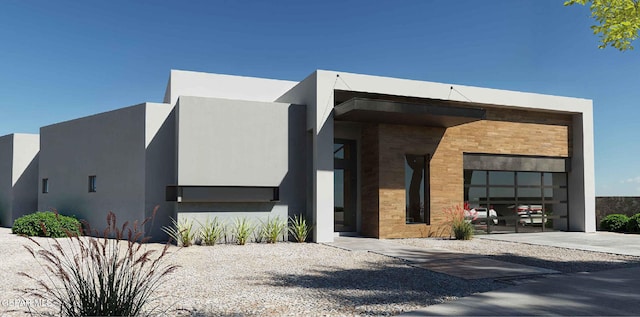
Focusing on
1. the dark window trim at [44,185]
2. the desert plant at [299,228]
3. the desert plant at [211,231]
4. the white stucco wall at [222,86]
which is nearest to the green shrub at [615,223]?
the desert plant at [299,228]

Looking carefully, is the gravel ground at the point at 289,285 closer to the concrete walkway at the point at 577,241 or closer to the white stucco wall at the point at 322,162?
the white stucco wall at the point at 322,162

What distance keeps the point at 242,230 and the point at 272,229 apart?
92 cm

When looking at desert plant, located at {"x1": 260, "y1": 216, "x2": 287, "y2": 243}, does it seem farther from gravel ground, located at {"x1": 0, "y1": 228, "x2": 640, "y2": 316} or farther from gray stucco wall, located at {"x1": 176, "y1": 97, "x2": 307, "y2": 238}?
gravel ground, located at {"x1": 0, "y1": 228, "x2": 640, "y2": 316}

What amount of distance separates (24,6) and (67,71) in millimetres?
3611

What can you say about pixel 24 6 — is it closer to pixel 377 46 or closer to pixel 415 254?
pixel 377 46

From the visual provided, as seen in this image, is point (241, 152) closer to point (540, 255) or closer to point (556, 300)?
point (540, 255)

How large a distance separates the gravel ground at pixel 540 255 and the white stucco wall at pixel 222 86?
310 inches

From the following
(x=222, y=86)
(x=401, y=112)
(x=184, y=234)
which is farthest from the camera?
(x=222, y=86)

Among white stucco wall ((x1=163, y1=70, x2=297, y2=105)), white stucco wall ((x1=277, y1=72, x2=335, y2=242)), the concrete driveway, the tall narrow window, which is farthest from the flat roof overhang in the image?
the concrete driveway

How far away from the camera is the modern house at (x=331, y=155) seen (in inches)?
510

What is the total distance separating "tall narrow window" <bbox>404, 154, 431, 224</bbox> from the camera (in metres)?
14.4

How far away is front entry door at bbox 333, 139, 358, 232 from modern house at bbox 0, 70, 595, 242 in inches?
1.4

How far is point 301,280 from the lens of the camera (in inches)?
283

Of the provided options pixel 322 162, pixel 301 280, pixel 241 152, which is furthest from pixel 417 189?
pixel 301 280
